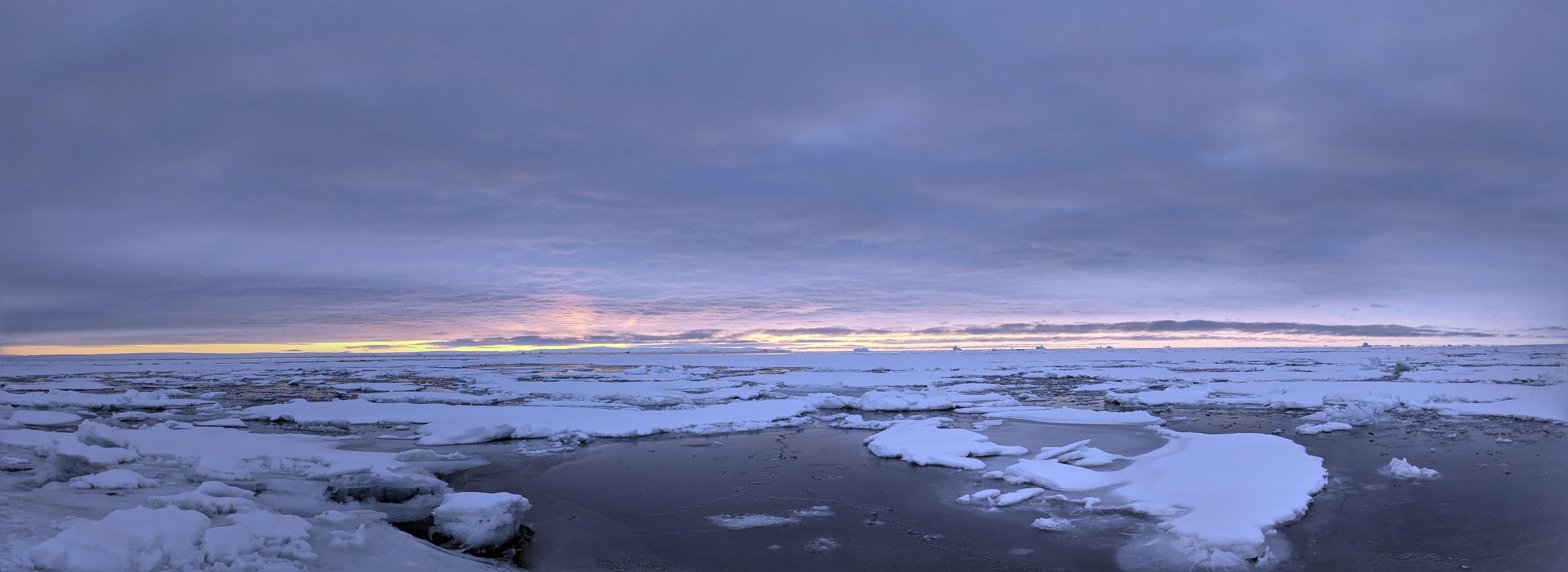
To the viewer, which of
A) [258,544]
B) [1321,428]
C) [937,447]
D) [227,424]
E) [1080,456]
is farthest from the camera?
[227,424]

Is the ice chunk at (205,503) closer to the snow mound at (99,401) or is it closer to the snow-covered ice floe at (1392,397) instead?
the snow mound at (99,401)

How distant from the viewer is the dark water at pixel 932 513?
7020mm

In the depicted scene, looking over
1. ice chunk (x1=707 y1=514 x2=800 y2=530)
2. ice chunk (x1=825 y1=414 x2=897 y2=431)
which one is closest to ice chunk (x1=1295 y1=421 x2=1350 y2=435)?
ice chunk (x1=825 y1=414 x2=897 y2=431)

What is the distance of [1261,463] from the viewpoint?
1035cm

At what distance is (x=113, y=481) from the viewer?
26.1ft

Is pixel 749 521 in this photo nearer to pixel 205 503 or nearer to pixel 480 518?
pixel 480 518

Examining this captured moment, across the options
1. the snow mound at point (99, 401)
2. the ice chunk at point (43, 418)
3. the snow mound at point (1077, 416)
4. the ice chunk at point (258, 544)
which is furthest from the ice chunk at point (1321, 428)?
the snow mound at point (99, 401)

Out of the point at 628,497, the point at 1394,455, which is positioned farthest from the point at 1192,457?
the point at 628,497

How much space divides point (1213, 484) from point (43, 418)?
76.0 feet

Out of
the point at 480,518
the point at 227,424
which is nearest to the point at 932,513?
the point at 480,518

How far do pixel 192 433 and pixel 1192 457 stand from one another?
55.5 ft

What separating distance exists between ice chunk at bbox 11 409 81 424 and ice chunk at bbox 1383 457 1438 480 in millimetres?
24582

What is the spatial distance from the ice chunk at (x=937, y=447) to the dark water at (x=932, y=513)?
38 centimetres

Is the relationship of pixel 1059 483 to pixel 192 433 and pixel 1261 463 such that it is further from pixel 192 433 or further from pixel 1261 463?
pixel 192 433
